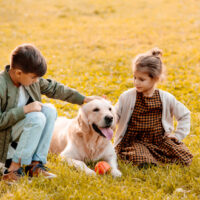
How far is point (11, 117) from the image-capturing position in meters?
3.14

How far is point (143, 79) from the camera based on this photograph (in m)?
3.97

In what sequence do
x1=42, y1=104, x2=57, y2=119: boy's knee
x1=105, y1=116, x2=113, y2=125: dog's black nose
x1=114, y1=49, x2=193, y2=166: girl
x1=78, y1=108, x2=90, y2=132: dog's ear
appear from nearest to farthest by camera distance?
x1=42, y1=104, x2=57, y2=119: boy's knee → x1=105, y1=116, x2=113, y2=125: dog's black nose → x1=78, y1=108, x2=90, y2=132: dog's ear → x1=114, y1=49, x2=193, y2=166: girl

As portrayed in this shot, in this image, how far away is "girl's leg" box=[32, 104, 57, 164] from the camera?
330cm

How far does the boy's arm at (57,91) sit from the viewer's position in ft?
12.3

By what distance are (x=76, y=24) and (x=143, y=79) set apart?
1152 centimetres

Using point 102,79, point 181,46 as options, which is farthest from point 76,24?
point 102,79

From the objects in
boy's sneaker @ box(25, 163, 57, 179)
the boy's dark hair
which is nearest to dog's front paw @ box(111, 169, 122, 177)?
boy's sneaker @ box(25, 163, 57, 179)

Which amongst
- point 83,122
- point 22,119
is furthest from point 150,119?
point 22,119

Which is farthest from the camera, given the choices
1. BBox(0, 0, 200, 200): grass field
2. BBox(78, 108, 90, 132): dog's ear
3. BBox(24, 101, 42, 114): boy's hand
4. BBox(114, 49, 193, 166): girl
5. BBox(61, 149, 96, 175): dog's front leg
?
BBox(114, 49, 193, 166): girl

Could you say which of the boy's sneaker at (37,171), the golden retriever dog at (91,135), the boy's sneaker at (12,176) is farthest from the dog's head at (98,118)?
the boy's sneaker at (12,176)

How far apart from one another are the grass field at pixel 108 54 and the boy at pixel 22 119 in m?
0.22

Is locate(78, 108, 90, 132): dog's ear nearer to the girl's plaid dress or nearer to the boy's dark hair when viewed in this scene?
the girl's plaid dress

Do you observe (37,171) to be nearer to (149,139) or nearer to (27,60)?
(27,60)

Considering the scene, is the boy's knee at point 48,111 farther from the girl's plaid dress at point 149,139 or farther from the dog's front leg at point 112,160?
the girl's plaid dress at point 149,139
